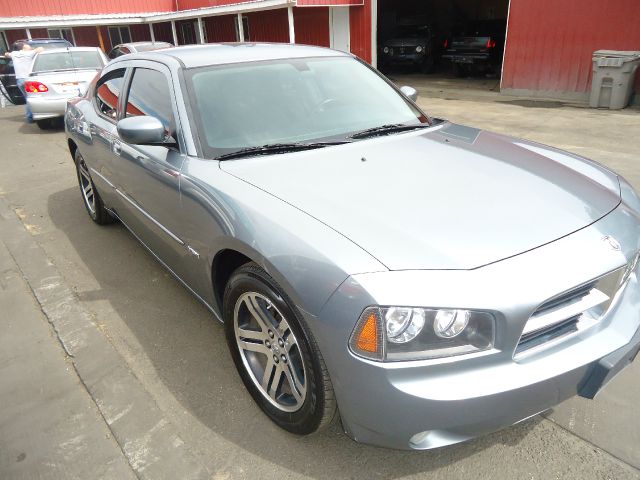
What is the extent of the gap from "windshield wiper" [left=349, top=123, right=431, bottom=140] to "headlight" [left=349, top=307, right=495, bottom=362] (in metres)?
1.45

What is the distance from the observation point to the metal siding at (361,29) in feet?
50.2

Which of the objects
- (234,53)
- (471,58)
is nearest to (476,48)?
(471,58)

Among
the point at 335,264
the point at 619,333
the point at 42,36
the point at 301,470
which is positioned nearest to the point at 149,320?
the point at 301,470

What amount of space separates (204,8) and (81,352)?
63.2 feet

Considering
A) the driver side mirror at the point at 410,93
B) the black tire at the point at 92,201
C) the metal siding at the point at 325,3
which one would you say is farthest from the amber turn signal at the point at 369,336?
the metal siding at the point at 325,3

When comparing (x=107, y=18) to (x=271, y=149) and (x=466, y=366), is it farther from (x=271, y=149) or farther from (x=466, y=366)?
(x=466, y=366)

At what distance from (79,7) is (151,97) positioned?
2271cm

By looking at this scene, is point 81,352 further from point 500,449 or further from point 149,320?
point 500,449

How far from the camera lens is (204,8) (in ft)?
62.9

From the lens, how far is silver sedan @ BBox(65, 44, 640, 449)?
1.64 metres

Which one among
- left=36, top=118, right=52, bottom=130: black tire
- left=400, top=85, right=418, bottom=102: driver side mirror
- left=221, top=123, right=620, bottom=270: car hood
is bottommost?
left=36, top=118, right=52, bottom=130: black tire

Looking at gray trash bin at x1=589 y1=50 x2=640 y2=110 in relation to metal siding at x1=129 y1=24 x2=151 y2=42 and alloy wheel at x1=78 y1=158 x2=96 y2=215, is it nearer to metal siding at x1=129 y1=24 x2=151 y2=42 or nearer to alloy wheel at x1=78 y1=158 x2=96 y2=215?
alloy wheel at x1=78 y1=158 x2=96 y2=215

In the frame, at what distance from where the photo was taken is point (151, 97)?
10.1 feet

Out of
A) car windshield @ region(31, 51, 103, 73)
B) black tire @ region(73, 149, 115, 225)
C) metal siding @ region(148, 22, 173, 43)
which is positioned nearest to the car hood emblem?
black tire @ region(73, 149, 115, 225)
